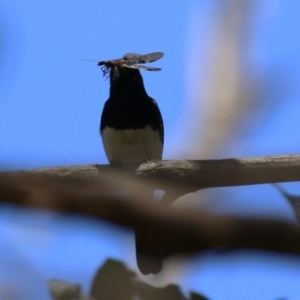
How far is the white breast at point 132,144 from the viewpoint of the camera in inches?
125

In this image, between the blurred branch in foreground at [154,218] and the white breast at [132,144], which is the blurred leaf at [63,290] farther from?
the white breast at [132,144]

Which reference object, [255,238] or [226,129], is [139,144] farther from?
[255,238]

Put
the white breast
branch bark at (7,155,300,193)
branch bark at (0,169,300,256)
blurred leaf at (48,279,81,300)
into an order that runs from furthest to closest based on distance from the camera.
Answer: the white breast, branch bark at (7,155,300,193), blurred leaf at (48,279,81,300), branch bark at (0,169,300,256)

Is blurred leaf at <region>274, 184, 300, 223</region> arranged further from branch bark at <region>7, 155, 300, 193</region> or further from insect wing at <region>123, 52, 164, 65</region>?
insect wing at <region>123, 52, 164, 65</region>

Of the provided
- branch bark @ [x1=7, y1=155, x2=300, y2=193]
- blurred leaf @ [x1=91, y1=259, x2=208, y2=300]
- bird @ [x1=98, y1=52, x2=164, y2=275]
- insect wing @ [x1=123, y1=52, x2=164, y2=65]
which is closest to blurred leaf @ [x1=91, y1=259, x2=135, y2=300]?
blurred leaf @ [x1=91, y1=259, x2=208, y2=300]

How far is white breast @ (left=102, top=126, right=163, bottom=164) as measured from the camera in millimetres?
3170

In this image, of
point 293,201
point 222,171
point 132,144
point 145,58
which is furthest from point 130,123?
point 293,201

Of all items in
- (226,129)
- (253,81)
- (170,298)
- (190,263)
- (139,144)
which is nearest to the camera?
(190,263)

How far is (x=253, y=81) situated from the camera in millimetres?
3566

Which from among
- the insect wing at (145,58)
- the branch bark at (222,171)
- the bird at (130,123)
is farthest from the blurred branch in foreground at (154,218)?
the bird at (130,123)

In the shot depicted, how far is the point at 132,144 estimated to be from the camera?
317 centimetres

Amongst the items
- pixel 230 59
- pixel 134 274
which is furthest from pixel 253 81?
pixel 134 274

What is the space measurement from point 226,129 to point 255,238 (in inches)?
97.4

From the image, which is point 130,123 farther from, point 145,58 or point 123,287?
point 123,287
